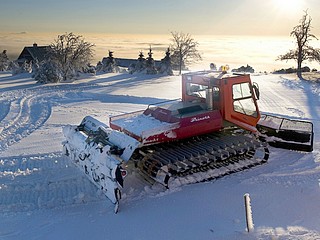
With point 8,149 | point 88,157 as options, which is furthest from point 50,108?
point 88,157

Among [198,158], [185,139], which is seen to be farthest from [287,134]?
[198,158]

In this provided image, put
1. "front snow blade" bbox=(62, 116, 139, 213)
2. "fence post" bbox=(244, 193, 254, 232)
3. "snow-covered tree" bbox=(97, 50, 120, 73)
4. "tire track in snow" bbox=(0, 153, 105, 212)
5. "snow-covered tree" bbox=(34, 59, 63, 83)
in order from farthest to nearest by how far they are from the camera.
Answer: "snow-covered tree" bbox=(97, 50, 120, 73) < "snow-covered tree" bbox=(34, 59, 63, 83) < "tire track in snow" bbox=(0, 153, 105, 212) < "front snow blade" bbox=(62, 116, 139, 213) < "fence post" bbox=(244, 193, 254, 232)

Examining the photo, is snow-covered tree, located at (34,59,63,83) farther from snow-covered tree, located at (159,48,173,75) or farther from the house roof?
the house roof

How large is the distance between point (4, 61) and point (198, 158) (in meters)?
48.2

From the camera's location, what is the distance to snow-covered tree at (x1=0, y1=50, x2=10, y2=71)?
45.3 metres

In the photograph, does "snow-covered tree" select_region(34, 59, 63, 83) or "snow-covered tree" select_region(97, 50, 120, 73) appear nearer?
"snow-covered tree" select_region(34, 59, 63, 83)

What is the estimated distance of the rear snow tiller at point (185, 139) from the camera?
21.6 feet

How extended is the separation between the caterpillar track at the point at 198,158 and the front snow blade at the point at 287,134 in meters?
0.98

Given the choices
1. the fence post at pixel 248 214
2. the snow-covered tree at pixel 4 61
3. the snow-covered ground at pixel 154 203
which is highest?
the snow-covered tree at pixel 4 61

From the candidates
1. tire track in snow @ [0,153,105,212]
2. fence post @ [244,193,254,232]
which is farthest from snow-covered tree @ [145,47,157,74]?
fence post @ [244,193,254,232]

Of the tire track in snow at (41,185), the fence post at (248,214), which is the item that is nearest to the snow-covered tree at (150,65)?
the tire track in snow at (41,185)

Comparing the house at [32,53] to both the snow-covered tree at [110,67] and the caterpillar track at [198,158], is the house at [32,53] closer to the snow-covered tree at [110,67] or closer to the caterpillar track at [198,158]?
the snow-covered tree at [110,67]

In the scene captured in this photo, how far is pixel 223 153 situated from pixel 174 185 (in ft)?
3.86

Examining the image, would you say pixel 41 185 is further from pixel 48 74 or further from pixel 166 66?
pixel 166 66
